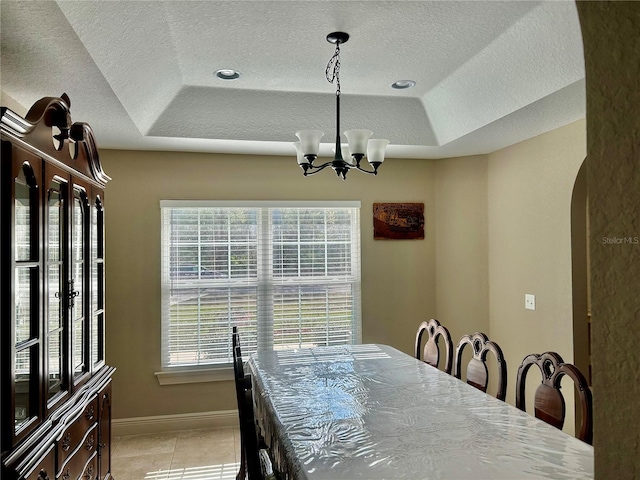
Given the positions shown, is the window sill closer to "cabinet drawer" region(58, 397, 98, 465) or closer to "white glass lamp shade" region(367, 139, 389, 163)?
"cabinet drawer" region(58, 397, 98, 465)

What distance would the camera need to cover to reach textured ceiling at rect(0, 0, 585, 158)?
2.06 meters

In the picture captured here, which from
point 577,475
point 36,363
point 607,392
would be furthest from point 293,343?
point 607,392

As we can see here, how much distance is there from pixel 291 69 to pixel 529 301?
247 centimetres

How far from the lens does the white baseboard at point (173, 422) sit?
3.79 m

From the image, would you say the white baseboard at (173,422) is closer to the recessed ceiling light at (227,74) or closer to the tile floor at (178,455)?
the tile floor at (178,455)

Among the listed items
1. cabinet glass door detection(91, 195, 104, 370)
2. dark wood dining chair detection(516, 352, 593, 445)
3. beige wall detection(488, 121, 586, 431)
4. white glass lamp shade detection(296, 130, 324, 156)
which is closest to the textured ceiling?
beige wall detection(488, 121, 586, 431)

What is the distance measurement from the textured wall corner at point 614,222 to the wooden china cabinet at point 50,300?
1.64m

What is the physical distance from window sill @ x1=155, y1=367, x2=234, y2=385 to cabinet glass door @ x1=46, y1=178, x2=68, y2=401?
1.87 meters

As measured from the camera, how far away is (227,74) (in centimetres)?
300

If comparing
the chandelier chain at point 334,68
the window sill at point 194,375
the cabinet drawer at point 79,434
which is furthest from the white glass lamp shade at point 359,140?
the window sill at point 194,375

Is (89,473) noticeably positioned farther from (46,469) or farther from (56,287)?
(56,287)

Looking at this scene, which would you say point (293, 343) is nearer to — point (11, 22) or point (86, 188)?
point (86, 188)

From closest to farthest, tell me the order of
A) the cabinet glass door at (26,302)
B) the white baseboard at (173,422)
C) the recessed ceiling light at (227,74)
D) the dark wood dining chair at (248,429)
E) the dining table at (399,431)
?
1. the dark wood dining chair at (248,429)
2. the dining table at (399,431)
3. the cabinet glass door at (26,302)
4. the recessed ceiling light at (227,74)
5. the white baseboard at (173,422)

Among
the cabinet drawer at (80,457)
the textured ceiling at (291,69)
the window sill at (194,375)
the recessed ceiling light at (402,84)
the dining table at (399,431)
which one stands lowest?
the window sill at (194,375)
